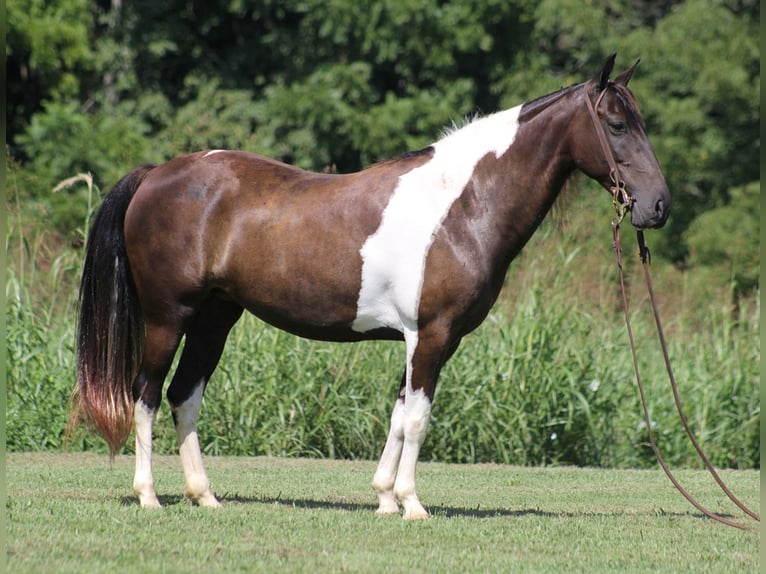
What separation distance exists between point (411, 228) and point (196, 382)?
1473mm

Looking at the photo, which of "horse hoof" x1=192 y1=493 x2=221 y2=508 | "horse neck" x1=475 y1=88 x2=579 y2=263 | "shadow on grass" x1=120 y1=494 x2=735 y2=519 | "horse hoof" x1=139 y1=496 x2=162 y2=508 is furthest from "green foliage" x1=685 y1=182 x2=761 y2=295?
"horse hoof" x1=139 y1=496 x2=162 y2=508

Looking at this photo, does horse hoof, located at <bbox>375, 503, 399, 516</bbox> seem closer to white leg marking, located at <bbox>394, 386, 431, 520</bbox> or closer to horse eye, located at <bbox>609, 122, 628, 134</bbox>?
white leg marking, located at <bbox>394, 386, 431, 520</bbox>

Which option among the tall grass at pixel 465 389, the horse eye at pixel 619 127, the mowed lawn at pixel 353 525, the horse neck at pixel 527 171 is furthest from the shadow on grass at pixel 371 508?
the tall grass at pixel 465 389

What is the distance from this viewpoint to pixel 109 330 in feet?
20.4

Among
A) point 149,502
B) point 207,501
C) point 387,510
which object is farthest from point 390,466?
point 149,502

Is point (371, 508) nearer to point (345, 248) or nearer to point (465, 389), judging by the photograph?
point (345, 248)

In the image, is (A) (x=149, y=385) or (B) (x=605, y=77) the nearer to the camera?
(B) (x=605, y=77)

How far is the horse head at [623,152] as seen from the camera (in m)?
5.68

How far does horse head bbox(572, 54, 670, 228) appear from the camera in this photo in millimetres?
5684

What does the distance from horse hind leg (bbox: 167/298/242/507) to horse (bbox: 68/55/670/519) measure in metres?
0.01

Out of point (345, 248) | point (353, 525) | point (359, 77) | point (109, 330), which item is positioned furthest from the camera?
point (359, 77)

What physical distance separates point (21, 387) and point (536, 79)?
11754 mm

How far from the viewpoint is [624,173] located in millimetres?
5738

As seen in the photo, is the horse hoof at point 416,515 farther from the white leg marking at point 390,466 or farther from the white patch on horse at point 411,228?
the white patch on horse at point 411,228
